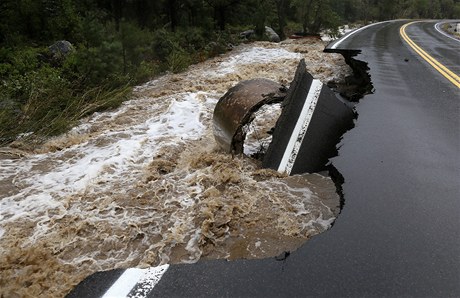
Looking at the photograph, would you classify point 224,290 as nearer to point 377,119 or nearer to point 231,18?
point 377,119

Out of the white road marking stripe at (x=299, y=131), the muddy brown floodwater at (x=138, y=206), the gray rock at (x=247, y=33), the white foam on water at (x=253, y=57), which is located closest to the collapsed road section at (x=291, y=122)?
the white road marking stripe at (x=299, y=131)

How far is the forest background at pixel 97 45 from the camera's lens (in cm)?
807

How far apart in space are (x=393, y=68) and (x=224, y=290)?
9.22 m

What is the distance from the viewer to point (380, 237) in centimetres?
331

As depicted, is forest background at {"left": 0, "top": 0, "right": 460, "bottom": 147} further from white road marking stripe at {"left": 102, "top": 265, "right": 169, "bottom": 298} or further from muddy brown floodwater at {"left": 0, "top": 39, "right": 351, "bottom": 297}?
white road marking stripe at {"left": 102, "top": 265, "right": 169, "bottom": 298}

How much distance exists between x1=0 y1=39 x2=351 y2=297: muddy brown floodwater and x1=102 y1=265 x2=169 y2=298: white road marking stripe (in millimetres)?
285

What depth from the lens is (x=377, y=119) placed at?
6203 mm

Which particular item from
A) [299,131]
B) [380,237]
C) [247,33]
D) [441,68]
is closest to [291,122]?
[299,131]

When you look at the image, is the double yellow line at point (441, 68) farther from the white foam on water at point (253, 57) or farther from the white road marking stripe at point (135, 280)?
the white road marking stripe at point (135, 280)

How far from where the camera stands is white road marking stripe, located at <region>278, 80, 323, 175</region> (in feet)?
16.1

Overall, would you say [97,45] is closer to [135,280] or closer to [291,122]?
[291,122]

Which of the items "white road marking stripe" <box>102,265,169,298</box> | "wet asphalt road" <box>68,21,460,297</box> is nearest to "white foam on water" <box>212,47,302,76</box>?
"wet asphalt road" <box>68,21,460,297</box>

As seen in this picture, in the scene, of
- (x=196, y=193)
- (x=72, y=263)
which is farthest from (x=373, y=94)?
(x=72, y=263)

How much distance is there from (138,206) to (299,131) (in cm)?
245
